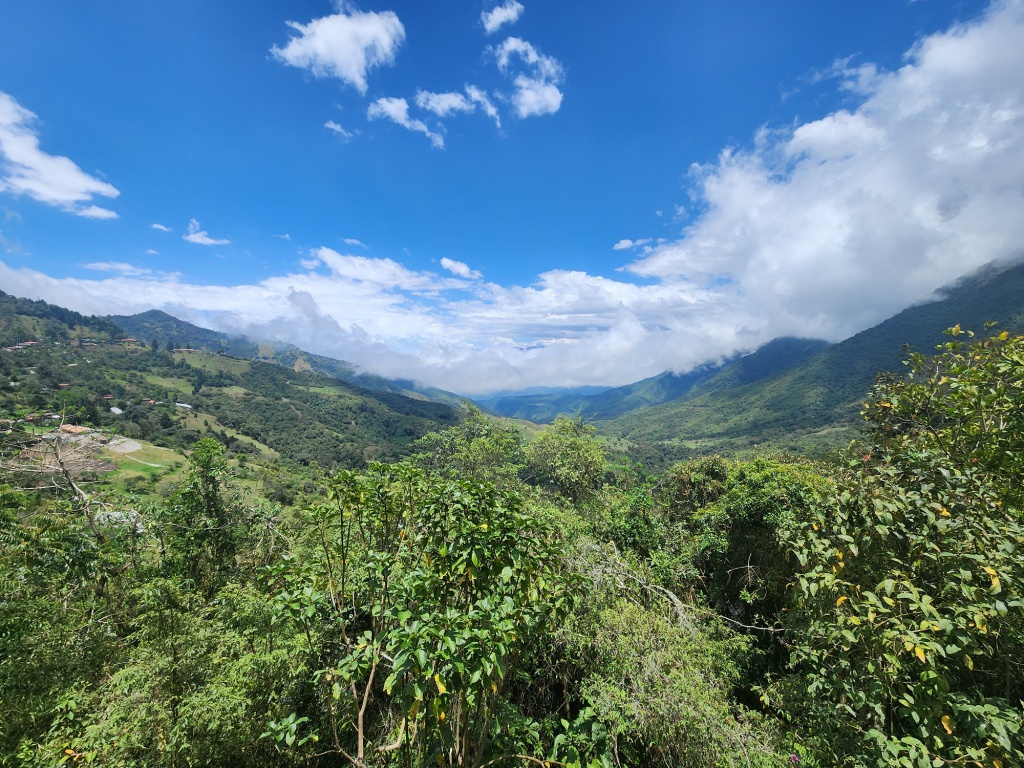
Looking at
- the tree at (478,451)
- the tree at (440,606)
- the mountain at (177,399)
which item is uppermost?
the tree at (440,606)

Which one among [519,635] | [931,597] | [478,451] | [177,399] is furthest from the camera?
[177,399]

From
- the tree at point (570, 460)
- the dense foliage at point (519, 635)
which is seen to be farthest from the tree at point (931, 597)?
the tree at point (570, 460)

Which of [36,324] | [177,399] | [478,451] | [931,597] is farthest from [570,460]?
[36,324]

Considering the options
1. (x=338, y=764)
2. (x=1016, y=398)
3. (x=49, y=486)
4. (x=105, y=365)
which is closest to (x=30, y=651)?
(x=338, y=764)

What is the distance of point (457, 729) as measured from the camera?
3432 millimetres

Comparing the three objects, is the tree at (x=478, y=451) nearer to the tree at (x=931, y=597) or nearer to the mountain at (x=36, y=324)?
the tree at (x=931, y=597)

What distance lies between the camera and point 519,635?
3.37 metres

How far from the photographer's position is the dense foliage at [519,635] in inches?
129

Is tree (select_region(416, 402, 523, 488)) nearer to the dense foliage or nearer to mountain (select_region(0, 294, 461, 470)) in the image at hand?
the dense foliage

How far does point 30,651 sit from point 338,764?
16.3 ft

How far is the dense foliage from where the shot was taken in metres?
3.27

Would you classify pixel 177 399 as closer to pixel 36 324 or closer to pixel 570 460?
pixel 36 324

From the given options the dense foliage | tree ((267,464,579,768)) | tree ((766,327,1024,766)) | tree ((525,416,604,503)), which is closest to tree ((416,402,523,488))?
tree ((525,416,604,503))

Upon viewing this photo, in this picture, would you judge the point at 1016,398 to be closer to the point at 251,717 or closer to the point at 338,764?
the point at 338,764
